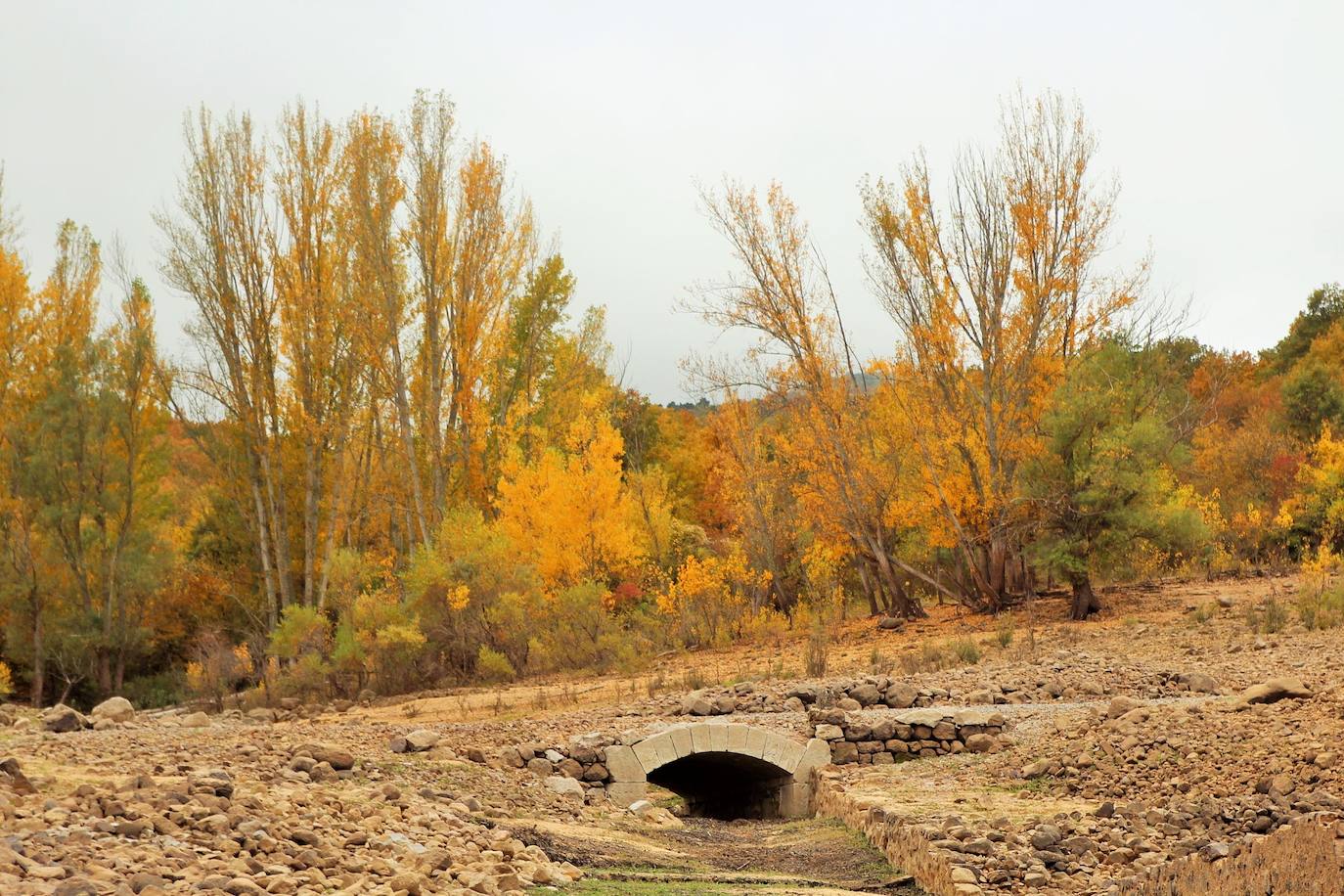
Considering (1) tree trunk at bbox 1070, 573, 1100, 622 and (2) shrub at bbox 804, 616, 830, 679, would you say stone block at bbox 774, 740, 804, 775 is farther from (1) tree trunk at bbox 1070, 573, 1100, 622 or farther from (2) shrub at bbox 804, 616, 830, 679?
(1) tree trunk at bbox 1070, 573, 1100, 622

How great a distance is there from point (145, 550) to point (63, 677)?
3.00m

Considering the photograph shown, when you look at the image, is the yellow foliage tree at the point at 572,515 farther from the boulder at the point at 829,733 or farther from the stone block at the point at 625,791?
the stone block at the point at 625,791

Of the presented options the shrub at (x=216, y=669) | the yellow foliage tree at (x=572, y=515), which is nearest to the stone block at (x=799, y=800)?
the yellow foliage tree at (x=572, y=515)

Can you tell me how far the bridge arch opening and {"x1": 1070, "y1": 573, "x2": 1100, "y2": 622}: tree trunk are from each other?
7.40 m

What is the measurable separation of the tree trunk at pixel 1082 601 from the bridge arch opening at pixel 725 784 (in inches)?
291

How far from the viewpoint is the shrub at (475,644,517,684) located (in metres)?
20.8

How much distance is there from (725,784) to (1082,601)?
7.61 meters

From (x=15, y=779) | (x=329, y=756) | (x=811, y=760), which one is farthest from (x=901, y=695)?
(x=15, y=779)

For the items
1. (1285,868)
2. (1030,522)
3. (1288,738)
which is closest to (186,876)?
(1285,868)

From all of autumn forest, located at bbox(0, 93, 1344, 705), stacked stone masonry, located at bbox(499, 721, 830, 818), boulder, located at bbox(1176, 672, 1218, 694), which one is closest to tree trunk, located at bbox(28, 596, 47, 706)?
autumn forest, located at bbox(0, 93, 1344, 705)

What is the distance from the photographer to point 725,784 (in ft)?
54.1

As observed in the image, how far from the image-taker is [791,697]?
608 inches

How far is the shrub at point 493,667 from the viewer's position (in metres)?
20.8

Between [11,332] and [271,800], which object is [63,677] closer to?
[11,332]
